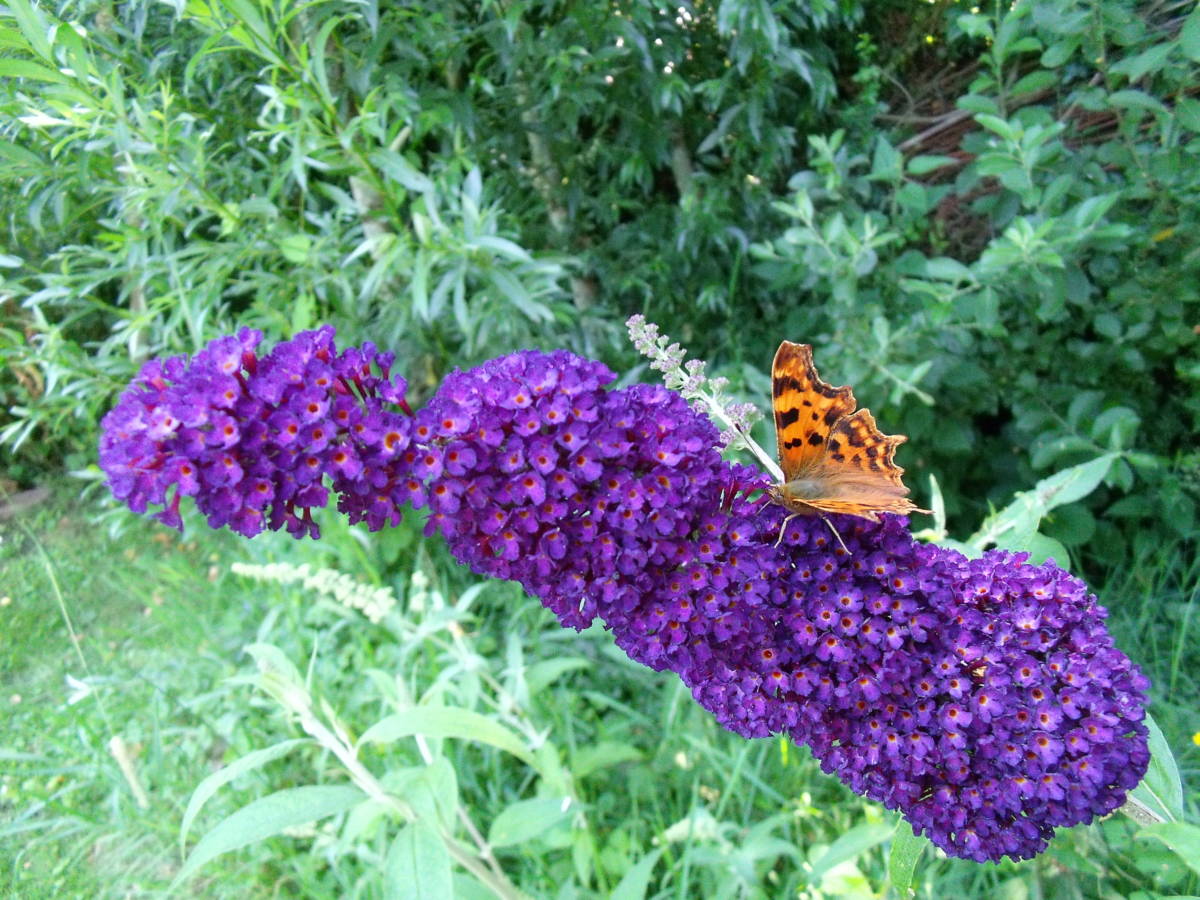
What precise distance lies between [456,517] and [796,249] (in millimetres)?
1959

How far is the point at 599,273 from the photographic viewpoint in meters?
3.16

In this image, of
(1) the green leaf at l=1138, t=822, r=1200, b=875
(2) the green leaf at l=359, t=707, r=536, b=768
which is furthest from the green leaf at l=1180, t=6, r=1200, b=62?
(2) the green leaf at l=359, t=707, r=536, b=768

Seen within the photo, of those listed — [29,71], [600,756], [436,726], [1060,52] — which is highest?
[29,71]

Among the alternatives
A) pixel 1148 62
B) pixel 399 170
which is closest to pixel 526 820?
pixel 399 170

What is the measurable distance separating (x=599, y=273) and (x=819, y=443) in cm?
208

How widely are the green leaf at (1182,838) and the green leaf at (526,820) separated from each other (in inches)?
45.0

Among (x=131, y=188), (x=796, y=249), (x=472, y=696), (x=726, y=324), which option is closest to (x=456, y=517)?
(x=472, y=696)

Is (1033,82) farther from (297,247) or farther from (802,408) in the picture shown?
(297,247)

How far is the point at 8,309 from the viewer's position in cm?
290

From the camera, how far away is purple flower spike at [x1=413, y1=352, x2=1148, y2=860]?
1.06 meters

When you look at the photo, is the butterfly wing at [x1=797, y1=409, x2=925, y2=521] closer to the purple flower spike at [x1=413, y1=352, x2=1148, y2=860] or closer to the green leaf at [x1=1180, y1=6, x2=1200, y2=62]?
the purple flower spike at [x1=413, y1=352, x2=1148, y2=860]

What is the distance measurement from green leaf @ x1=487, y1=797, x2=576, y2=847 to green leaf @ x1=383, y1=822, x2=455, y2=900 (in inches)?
22.7

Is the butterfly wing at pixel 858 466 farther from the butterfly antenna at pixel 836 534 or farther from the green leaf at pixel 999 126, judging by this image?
the green leaf at pixel 999 126

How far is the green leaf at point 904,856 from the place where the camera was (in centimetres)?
117
